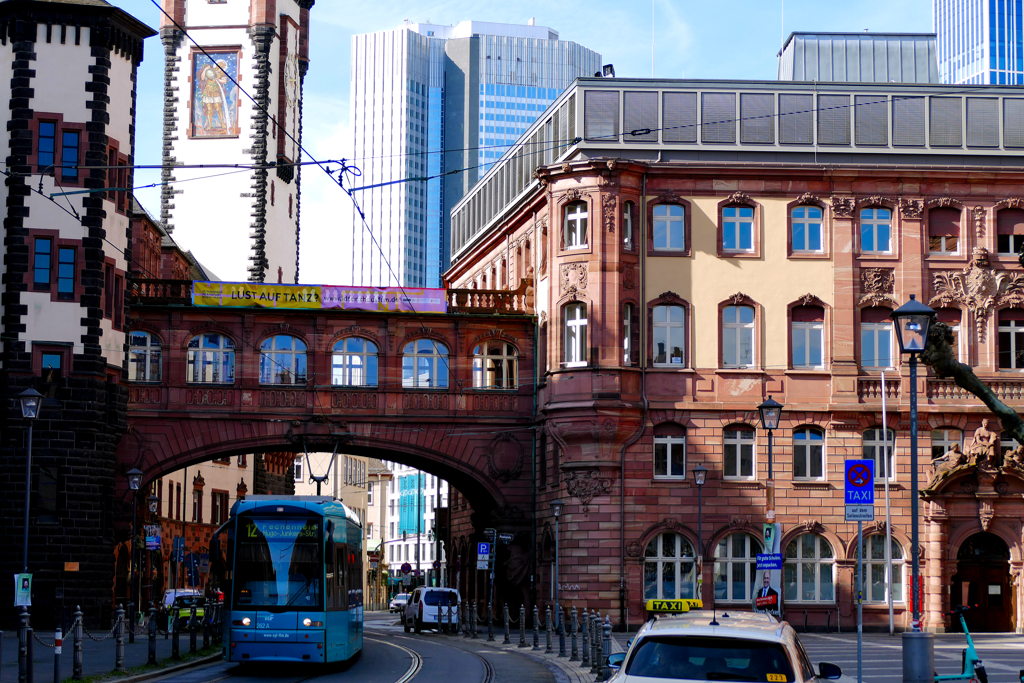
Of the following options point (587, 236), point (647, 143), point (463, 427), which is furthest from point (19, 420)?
point (647, 143)

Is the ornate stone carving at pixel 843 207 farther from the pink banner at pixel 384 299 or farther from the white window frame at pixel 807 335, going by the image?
the pink banner at pixel 384 299

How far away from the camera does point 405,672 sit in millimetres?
26422

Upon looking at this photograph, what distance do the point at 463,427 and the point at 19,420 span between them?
560 inches

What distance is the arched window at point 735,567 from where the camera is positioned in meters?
45.6

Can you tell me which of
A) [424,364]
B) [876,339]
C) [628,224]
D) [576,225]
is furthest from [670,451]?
[424,364]

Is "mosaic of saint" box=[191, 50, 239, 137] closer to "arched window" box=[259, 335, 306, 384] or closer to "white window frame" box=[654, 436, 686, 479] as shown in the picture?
"arched window" box=[259, 335, 306, 384]

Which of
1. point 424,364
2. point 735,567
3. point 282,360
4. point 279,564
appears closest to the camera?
point 279,564

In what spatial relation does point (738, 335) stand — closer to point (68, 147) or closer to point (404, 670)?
point (68, 147)

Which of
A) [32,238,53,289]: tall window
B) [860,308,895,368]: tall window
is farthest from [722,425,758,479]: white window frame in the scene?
[32,238,53,289]: tall window

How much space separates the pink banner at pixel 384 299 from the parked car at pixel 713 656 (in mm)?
38088

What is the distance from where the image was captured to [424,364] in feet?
163

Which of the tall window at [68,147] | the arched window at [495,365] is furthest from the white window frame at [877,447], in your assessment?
the tall window at [68,147]

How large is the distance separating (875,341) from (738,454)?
5.79 metres

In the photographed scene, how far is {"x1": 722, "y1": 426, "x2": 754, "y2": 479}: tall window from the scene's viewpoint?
46.3 metres
